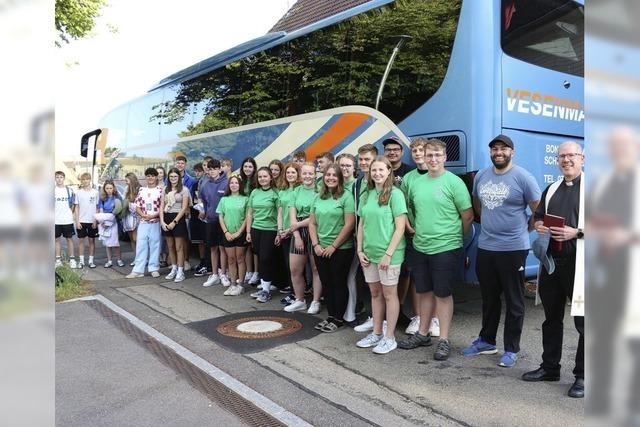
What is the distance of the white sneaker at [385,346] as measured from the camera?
4848 millimetres

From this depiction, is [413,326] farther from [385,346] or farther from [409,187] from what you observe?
[409,187]

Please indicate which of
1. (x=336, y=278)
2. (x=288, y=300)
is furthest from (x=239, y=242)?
(x=336, y=278)

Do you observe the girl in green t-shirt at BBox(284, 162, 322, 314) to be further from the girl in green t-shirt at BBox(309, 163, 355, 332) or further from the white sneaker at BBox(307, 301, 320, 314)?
the girl in green t-shirt at BBox(309, 163, 355, 332)

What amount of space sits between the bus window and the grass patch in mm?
6384

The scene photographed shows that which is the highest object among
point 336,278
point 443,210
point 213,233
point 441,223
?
point 443,210

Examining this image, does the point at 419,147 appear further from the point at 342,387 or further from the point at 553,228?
the point at 342,387

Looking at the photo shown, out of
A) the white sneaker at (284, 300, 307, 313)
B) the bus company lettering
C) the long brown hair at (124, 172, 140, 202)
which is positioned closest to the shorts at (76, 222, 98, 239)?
the long brown hair at (124, 172, 140, 202)

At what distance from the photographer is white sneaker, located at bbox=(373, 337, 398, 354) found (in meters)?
4.85

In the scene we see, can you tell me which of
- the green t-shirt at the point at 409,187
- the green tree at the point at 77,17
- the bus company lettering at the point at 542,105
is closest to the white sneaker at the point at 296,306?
the green t-shirt at the point at 409,187

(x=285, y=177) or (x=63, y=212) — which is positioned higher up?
(x=285, y=177)

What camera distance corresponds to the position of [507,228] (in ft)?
14.2

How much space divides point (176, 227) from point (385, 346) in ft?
15.7

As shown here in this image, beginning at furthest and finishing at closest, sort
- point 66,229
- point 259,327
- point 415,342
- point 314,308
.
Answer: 1. point 66,229
2. point 314,308
3. point 259,327
4. point 415,342

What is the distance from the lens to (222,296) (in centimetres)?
Result: 748
